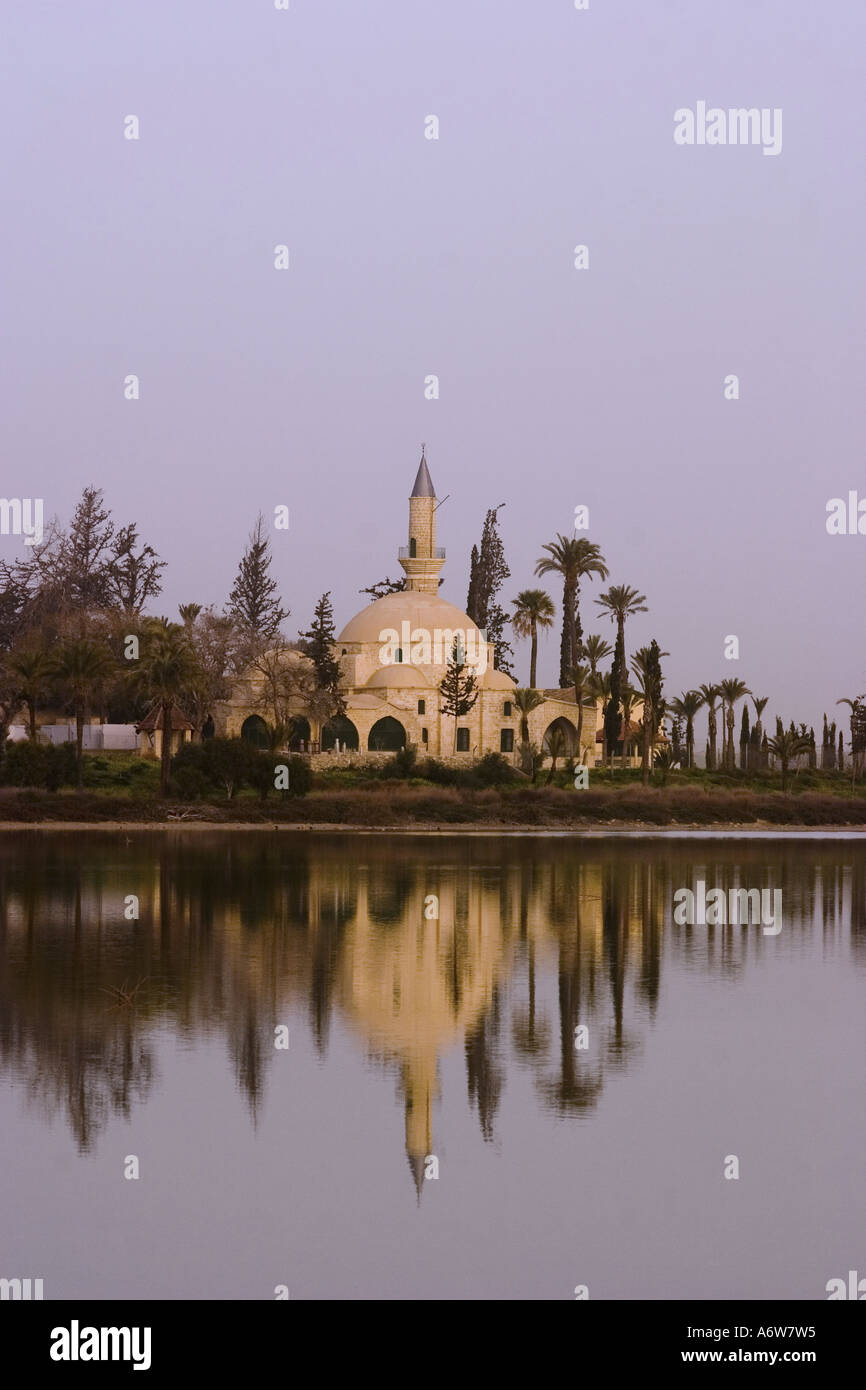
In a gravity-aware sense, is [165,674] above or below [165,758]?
above

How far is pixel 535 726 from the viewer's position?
7788 cm

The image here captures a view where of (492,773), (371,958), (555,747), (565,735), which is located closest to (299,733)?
(492,773)

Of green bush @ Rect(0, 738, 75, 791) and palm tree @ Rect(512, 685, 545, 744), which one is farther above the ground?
palm tree @ Rect(512, 685, 545, 744)

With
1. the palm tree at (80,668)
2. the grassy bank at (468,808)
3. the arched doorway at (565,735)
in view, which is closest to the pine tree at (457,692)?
the arched doorway at (565,735)

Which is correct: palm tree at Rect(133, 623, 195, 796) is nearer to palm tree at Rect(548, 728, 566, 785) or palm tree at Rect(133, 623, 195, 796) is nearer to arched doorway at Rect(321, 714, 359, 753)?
arched doorway at Rect(321, 714, 359, 753)

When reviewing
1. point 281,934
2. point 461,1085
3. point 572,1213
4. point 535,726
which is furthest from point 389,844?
point 572,1213

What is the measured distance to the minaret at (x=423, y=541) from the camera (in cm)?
8338

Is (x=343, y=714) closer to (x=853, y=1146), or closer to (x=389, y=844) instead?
(x=389, y=844)

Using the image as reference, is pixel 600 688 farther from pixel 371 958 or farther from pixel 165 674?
pixel 371 958

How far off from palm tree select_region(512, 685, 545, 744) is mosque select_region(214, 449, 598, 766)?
1.28 ft

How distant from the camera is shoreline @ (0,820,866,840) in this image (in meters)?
54.4

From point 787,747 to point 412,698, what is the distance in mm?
15053

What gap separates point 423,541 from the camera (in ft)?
276

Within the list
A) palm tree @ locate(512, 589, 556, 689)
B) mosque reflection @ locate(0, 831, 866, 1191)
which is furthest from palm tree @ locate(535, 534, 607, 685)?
mosque reflection @ locate(0, 831, 866, 1191)
